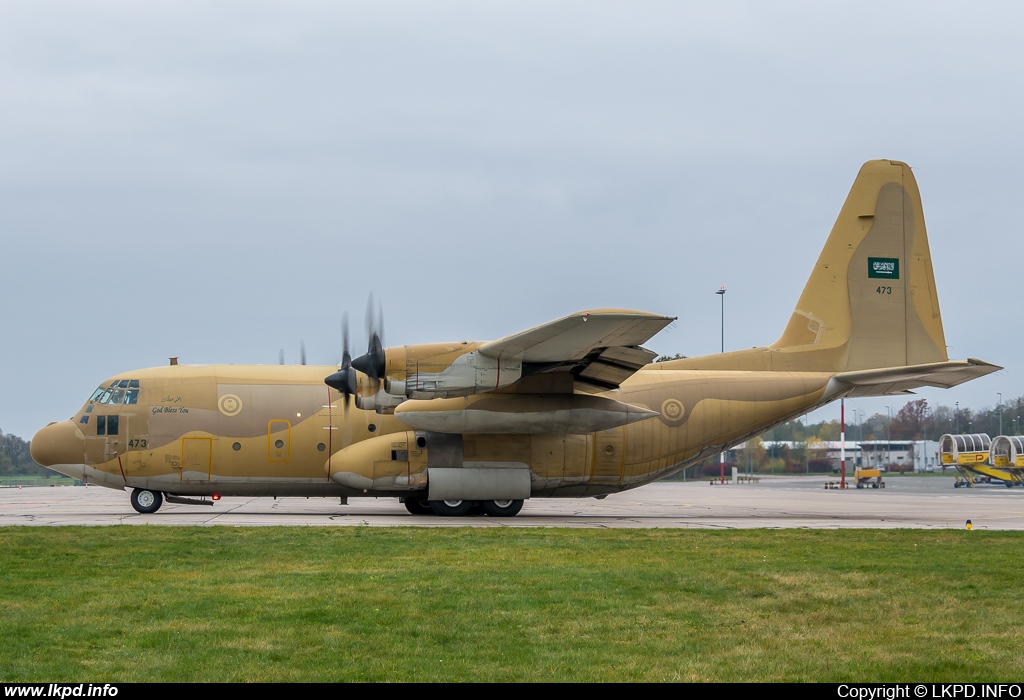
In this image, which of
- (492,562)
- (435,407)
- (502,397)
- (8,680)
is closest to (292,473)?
(435,407)

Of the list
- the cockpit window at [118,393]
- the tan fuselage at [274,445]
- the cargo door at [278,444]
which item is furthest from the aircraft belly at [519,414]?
the cockpit window at [118,393]

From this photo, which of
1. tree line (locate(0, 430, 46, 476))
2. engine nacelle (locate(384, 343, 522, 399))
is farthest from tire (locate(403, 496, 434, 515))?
tree line (locate(0, 430, 46, 476))

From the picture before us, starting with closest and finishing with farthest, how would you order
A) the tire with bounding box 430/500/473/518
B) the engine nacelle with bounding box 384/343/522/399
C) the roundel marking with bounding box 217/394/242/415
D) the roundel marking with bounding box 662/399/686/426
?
the engine nacelle with bounding box 384/343/522/399, the roundel marking with bounding box 217/394/242/415, the tire with bounding box 430/500/473/518, the roundel marking with bounding box 662/399/686/426

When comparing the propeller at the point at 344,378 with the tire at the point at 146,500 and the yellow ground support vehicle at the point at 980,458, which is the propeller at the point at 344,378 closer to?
the tire at the point at 146,500

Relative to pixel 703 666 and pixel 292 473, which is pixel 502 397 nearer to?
pixel 292 473

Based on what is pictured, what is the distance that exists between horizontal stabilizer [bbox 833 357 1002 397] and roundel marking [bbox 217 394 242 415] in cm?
1521

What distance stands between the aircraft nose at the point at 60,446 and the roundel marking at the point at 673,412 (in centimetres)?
1428

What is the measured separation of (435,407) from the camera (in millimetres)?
22734

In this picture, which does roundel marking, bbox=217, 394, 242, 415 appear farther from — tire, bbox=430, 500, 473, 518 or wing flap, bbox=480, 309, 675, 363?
wing flap, bbox=480, 309, 675, 363

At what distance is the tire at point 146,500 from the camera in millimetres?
23562

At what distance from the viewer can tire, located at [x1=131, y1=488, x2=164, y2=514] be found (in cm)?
2356

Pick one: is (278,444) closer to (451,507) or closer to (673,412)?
(451,507)

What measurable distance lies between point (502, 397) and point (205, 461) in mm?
7269

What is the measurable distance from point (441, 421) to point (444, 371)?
6.62 feet
